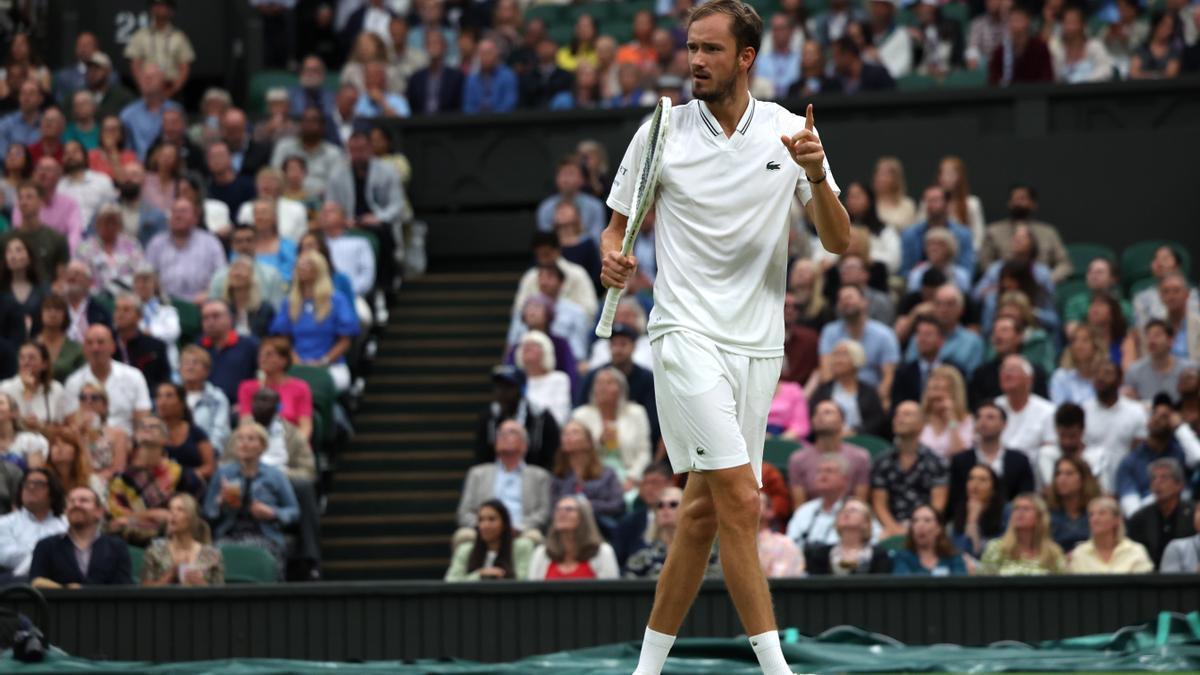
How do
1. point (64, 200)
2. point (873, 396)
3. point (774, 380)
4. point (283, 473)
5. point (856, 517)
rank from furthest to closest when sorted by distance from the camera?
point (64, 200) → point (873, 396) → point (283, 473) → point (856, 517) → point (774, 380)

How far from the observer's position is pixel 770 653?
6.44 meters

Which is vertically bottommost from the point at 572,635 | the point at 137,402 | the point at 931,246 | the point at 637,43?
the point at 572,635

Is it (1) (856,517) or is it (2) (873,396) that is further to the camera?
(2) (873,396)

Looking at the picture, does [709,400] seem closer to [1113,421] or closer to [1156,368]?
[1113,421]

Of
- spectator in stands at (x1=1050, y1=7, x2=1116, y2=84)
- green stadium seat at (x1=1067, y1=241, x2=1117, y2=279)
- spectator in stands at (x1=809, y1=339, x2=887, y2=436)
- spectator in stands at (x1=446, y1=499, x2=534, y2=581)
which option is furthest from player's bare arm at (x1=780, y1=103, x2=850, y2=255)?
spectator in stands at (x1=1050, y1=7, x2=1116, y2=84)

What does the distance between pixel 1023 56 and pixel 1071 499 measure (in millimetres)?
6769

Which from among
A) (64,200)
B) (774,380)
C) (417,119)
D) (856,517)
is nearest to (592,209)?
(417,119)

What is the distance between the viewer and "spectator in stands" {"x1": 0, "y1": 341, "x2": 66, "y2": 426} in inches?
522

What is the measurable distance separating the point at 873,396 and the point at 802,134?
299 inches

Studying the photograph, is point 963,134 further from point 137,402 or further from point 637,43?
point 137,402

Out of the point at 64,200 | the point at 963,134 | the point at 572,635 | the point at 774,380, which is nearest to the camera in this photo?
the point at 774,380

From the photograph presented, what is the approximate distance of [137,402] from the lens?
44.5 feet

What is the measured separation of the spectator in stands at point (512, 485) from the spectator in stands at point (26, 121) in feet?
21.9

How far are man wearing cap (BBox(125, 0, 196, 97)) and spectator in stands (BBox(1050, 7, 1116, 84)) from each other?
815 centimetres
